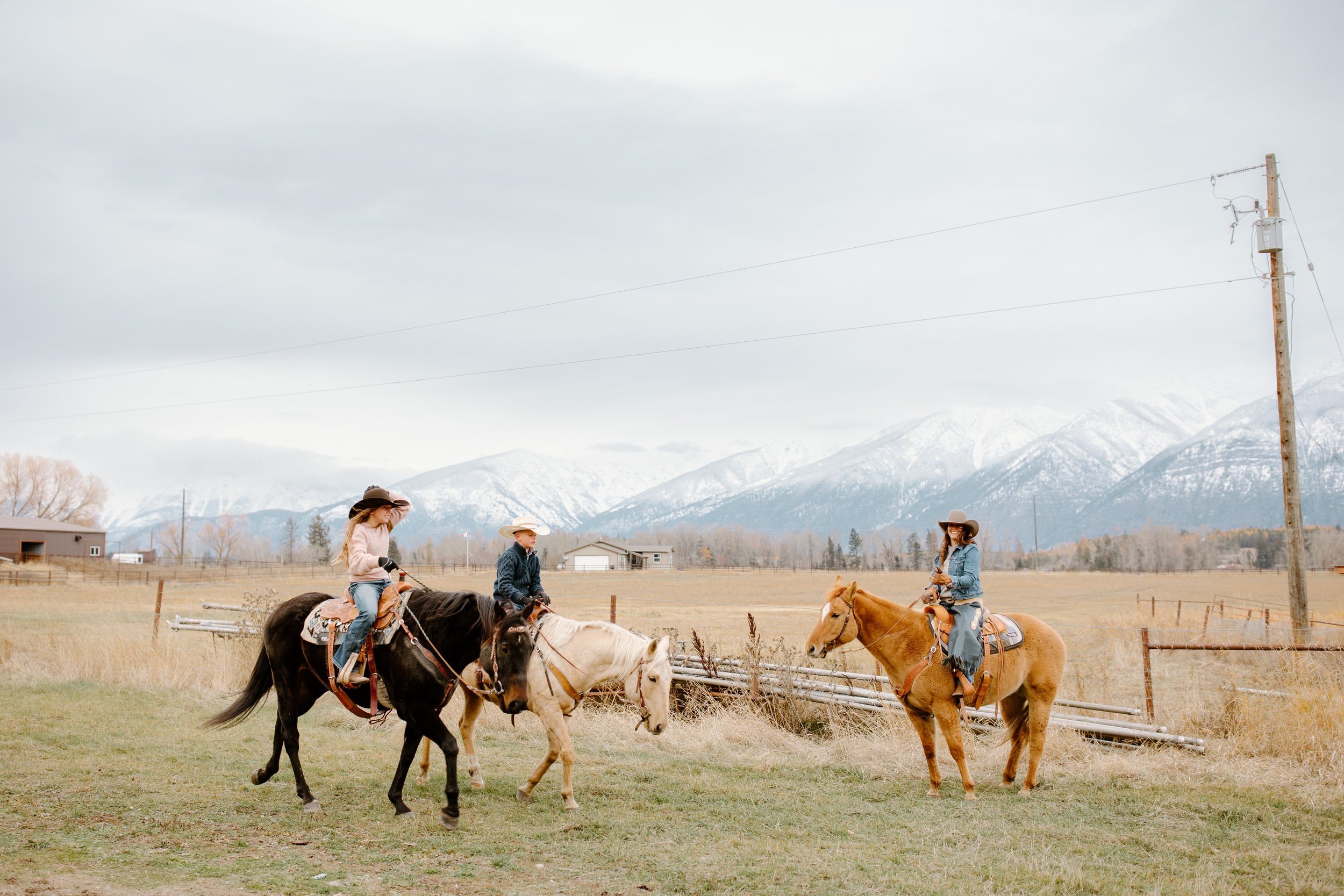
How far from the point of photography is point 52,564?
63.1 meters

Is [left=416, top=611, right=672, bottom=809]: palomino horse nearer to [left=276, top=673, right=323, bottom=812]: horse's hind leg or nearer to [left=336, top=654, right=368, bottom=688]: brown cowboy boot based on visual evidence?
[left=336, top=654, right=368, bottom=688]: brown cowboy boot

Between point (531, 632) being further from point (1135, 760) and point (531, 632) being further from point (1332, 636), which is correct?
point (1332, 636)

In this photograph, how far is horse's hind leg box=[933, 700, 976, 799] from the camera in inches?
320

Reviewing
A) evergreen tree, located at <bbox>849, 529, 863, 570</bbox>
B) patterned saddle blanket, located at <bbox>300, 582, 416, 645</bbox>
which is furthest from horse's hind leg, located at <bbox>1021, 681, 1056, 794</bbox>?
evergreen tree, located at <bbox>849, 529, 863, 570</bbox>

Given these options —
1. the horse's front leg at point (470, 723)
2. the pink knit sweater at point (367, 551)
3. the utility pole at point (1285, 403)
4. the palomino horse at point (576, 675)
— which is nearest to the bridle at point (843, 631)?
the palomino horse at point (576, 675)

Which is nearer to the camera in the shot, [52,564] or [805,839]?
[805,839]

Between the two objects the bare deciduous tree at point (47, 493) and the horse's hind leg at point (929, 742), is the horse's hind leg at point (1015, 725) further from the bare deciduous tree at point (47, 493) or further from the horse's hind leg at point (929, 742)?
the bare deciduous tree at point (47, 493)

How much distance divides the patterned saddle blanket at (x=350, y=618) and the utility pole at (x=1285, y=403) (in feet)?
42.3

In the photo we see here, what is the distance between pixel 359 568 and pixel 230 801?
2.37 metres

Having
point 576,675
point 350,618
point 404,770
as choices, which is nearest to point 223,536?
point 350,618

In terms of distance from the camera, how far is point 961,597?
844cm

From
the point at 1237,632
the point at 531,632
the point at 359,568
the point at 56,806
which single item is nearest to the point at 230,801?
the point at 56,806

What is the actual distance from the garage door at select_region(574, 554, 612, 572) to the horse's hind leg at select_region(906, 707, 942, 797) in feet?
404

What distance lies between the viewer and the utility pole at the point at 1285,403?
13625 millimetres
